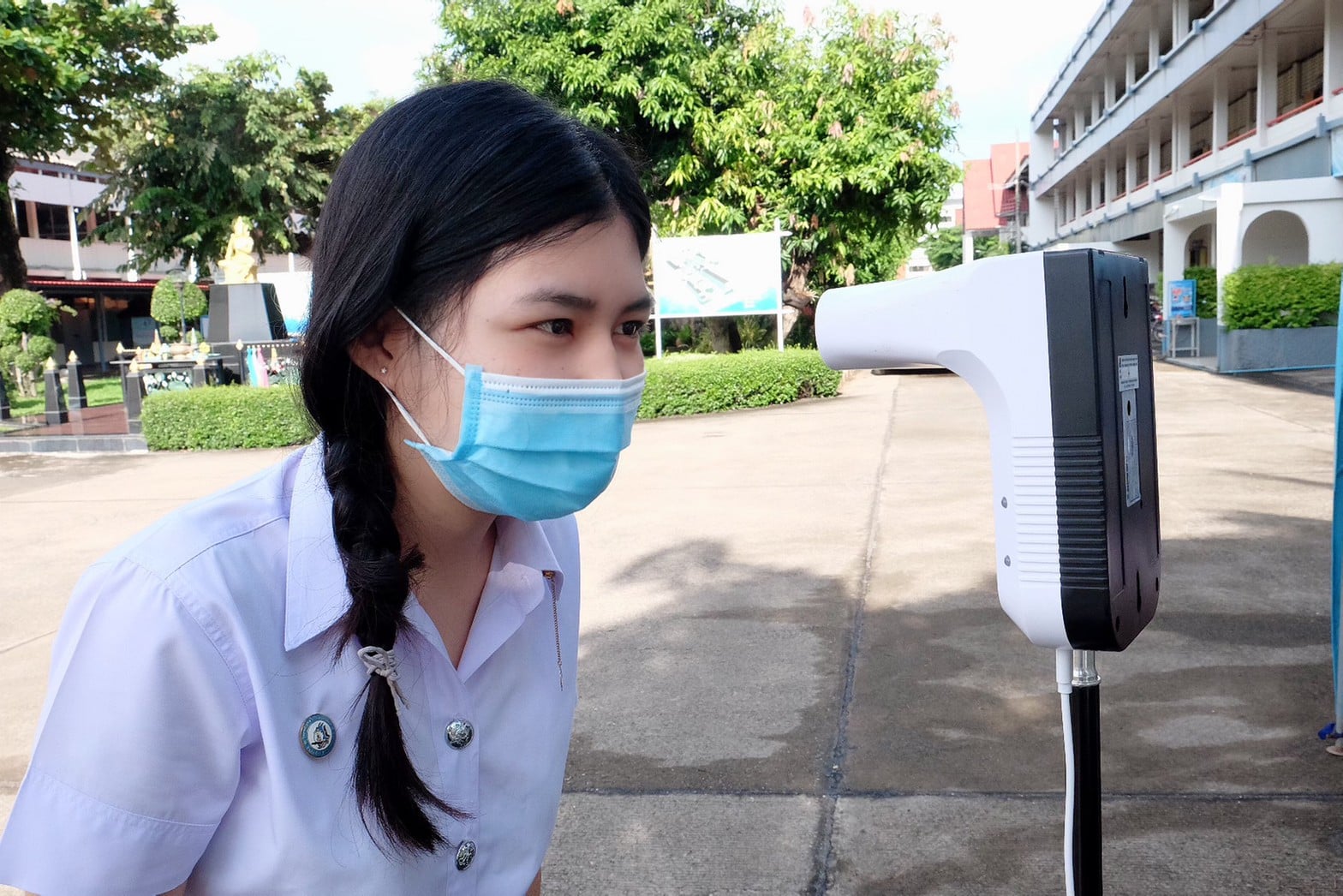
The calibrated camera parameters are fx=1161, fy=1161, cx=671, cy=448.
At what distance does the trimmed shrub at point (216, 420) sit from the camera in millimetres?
12250

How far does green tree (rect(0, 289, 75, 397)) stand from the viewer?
16.6 meters

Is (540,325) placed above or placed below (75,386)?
above

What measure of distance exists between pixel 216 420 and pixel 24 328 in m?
6.66

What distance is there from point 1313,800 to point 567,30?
52.9 ft

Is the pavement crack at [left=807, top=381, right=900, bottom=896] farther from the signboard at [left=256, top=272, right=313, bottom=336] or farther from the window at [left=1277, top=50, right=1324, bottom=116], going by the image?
the window at [left=1277, top=50, right=1324, bottom=116]

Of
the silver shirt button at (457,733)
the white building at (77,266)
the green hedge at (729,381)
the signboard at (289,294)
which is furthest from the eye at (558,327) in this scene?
the white building at (77,266)

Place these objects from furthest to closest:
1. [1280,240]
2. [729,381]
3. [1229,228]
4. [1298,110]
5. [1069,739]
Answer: [1280,240]
[1298,110]
[1229,228]
[729,381]
[1069,739]

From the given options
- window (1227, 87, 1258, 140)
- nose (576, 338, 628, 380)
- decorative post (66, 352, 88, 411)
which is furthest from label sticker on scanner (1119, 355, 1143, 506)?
window (1227, 87, 1258, 140)

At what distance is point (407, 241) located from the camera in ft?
4.17

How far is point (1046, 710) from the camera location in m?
3.66

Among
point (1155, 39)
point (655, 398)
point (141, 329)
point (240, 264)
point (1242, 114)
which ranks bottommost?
point (655, 398)

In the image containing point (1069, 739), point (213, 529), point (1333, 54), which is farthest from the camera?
point (1333, 54)

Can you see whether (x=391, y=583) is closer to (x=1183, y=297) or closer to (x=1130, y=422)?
(x=1130, y=422)

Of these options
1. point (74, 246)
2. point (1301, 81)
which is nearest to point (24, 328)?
point (74, 246)
